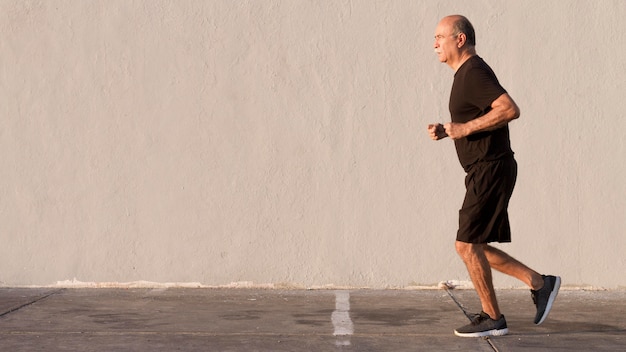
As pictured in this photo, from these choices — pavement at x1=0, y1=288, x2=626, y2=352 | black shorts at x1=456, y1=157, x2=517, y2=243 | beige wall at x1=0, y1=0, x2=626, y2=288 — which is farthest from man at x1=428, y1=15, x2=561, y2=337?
beige wall at x1=0, y1=0, x2=626, y2=288

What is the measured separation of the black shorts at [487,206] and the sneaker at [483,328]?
0.47 meters

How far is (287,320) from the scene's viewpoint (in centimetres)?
635

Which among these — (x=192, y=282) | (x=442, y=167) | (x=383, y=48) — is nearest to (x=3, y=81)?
(x=192, y=282)

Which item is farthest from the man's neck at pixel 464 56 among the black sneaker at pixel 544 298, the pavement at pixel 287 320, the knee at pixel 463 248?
the pavement at pixel 287 320

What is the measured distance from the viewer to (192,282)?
780 centimetres

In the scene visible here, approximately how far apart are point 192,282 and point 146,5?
218 cm

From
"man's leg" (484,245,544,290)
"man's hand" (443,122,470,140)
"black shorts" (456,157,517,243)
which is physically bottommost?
"man's leg" (484,245,544,290)

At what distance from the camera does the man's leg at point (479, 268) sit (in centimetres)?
Result: 564

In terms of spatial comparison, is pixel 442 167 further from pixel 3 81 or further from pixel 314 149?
pixel 3 81

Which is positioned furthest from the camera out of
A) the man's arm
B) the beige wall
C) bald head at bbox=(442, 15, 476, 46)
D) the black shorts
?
the beige wall

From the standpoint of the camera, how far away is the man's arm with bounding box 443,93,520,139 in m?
5.46

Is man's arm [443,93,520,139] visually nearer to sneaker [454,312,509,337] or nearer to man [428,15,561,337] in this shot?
man [428,15,561,337]

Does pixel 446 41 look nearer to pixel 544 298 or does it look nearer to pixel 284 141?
pixel 544 298

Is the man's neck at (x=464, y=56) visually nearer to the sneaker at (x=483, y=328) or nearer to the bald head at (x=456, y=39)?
the bald head at (x=456, y=39)
